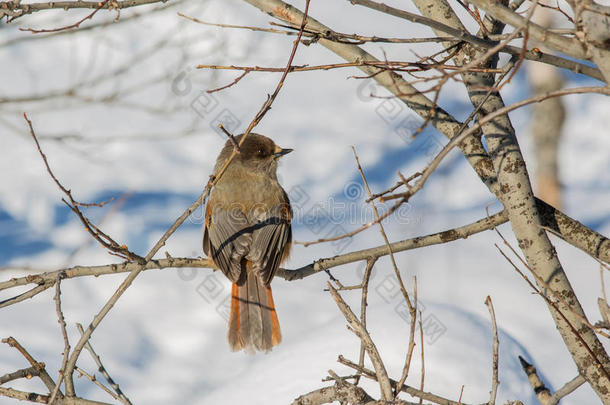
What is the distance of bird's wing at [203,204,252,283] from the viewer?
4.07 m

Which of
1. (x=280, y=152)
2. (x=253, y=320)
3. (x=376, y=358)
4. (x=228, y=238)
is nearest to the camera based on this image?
(x=376, y=358)

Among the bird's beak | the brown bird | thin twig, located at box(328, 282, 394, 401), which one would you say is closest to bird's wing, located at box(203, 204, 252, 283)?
the brown bird

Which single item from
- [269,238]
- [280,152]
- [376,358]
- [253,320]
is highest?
[280,152]

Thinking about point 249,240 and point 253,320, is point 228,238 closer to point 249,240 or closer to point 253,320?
point 249,240

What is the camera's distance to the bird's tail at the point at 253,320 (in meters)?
4.00

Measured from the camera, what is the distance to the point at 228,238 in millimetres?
4172

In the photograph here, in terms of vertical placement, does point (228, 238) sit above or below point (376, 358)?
above

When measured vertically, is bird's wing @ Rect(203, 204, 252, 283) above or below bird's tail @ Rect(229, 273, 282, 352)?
above

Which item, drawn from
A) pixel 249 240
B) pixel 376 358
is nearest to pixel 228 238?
pixel 249 240

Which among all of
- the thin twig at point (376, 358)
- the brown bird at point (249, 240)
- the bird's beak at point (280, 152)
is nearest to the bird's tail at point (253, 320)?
the brown bird at point (249, 240)

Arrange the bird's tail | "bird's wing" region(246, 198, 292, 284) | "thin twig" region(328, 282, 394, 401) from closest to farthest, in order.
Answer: "thin twig" region(328, 282, 394, 401)
the bird's tail
"bird's wing" region(246, 198, 292, 284)

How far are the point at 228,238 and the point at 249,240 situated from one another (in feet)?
0.46

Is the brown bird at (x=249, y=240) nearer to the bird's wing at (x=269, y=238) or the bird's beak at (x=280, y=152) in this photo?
the bird's wing at (x=269, y=238)

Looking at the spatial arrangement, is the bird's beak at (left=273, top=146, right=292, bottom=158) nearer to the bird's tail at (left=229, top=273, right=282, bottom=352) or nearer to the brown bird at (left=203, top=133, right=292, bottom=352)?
the brown bird at (left=203, top=133, right=292, bottom=352)
